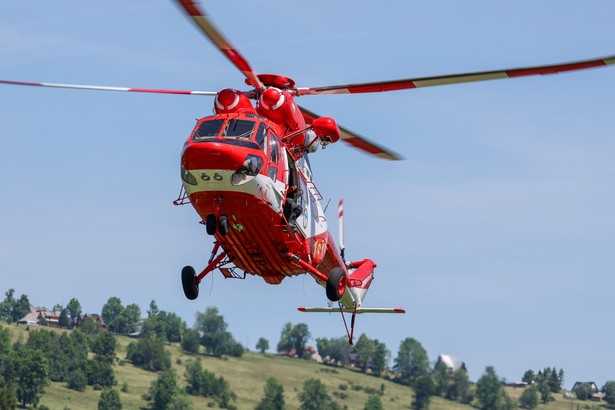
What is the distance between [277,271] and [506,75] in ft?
31.7

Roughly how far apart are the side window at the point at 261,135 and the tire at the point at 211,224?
8.26ft

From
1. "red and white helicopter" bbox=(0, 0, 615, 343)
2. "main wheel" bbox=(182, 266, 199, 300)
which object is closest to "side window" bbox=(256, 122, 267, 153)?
"red and white helicopter" bbox=(0, 0, 615, 343)

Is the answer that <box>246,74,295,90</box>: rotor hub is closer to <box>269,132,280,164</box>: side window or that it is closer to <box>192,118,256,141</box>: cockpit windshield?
<box>269,132,280,164</box>: side window

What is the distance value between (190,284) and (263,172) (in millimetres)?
5062

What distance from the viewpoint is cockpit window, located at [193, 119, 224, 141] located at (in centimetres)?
3641

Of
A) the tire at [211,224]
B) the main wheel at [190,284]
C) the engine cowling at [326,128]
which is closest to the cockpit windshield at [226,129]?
the tire at [211,224]

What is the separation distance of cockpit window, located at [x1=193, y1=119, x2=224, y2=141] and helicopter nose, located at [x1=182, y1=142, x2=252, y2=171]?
0.69 metres

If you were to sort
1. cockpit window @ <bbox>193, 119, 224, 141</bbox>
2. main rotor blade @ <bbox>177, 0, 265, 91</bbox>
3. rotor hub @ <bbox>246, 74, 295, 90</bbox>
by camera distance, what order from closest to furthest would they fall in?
1. main rotor blade @ <bbox>177, 0, 265, 91</bbox>
2. cockpit window @ <bbox>193, 119, 224, 141</bbox>
3. rotor hub @ <bbox>246, 74, 295, 90</bbox>

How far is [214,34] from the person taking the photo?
1265 inches

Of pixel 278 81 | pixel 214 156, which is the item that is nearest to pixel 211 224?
pixel 214 156

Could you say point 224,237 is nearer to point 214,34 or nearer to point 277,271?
point 277,271

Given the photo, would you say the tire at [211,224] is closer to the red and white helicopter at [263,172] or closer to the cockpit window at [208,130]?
the red and white helicopter at [263,172]

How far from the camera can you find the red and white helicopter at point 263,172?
3584cm

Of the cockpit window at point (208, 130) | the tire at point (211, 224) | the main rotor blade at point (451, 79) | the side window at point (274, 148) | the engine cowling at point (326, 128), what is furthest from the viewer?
the engine cowling at point (326, 128)
